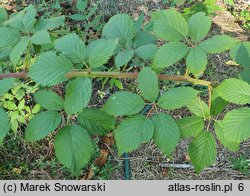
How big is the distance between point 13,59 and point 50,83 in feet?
0.52

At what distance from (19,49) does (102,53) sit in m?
0.26

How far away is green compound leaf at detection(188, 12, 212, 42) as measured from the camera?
3.64 feet

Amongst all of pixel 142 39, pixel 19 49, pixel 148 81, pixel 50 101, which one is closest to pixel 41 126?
pixel 50 101

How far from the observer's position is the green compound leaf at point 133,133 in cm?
101

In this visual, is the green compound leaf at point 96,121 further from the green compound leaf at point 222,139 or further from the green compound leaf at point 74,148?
the green compound leaf at point 222,139

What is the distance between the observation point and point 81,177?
233cm

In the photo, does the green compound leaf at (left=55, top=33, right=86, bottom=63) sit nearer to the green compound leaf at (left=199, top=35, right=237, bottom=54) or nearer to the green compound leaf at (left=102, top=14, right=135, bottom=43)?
the green compound leaf at (left=102, top=14, right=135, bottom=43)

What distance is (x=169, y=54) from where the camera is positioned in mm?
1070

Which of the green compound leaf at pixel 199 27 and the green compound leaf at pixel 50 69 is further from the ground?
the green compound leaf at pixel 199 27

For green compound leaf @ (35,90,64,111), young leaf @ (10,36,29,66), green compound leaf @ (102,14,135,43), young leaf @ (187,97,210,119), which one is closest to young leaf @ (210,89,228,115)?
young leaf @ (187,97,210,119)

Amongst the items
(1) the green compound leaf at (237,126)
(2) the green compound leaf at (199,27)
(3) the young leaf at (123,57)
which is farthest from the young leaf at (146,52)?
(1) the green compound leaf at (237,126)

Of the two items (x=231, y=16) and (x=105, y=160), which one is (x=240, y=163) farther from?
(x=231, y=16)

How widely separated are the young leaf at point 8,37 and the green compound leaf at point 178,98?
50 cm

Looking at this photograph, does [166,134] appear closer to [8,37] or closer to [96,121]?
[96,121]
